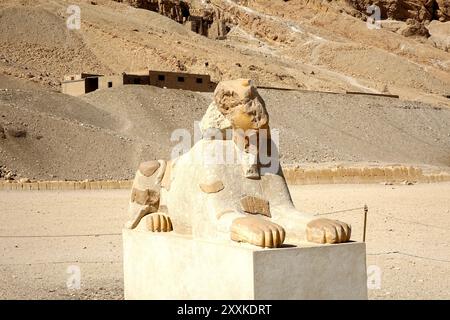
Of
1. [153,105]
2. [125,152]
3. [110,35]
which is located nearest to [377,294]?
[125,152]

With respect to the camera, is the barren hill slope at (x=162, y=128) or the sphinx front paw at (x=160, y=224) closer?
the sphinx front paw at (x=160, y=224)

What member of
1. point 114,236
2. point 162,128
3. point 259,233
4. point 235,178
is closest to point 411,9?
point 162,128

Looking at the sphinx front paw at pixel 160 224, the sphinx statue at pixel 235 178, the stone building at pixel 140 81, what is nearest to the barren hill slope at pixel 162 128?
the stone building at pixel 140 81

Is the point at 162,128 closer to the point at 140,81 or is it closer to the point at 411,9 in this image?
the point at 140,81

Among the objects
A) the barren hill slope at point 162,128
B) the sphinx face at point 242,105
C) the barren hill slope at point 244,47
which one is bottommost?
the sphinx face at point 242,105

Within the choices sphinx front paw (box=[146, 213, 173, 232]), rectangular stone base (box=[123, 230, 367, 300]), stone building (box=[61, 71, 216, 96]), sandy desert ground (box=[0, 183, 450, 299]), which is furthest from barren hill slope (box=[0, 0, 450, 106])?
rectangular stone base (box=[123, 230, 367, 300])

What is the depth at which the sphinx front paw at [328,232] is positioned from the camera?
4590 millimetres

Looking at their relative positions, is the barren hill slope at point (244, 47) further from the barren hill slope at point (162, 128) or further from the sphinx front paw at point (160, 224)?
the sphinx front paw at point (160, 224)

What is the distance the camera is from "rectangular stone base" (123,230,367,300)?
4297 mm

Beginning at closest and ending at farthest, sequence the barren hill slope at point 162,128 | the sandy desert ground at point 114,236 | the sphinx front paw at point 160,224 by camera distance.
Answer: the sphinx front paw at point 160,224, the sandy desert ground at point 114,236, the barren hill slope at point 162,128

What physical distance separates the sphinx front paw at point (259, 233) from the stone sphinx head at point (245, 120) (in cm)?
57

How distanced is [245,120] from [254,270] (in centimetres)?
116

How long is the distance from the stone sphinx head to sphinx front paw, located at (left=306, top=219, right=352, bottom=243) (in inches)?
22.5

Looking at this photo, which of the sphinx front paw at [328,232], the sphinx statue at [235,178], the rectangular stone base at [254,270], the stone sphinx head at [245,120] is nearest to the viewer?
the rectangular stone base at [254,270]
